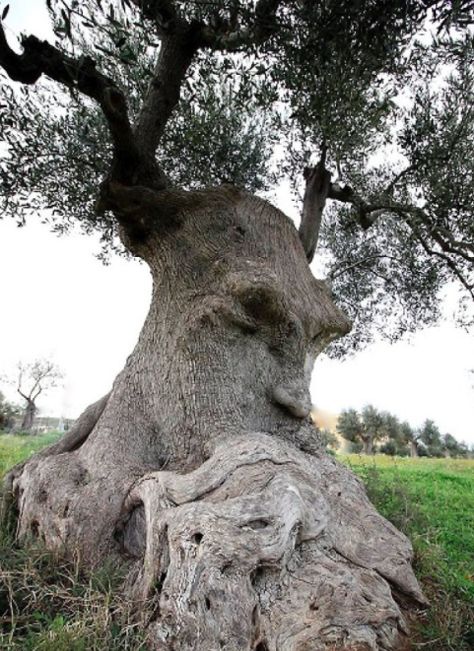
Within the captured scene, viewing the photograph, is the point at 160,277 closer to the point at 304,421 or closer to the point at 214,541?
the point at 304,421

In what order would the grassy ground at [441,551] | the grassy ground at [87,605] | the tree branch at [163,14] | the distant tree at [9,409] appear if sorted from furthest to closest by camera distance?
1. the distant tree at [9,409]
2. the tree branch at [163,14]
3. the grassy ground at [441,551]
4. the grassy ground at [87,605]

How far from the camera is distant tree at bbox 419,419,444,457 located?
38.4 meters

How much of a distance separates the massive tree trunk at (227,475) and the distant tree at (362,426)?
3276 centimetres

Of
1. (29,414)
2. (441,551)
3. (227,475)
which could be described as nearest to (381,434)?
(29,414)

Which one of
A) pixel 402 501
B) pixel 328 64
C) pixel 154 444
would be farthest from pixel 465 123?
pixel 154 444

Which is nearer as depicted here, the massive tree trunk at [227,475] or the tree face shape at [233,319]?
the massive tree trunk at [227,475]

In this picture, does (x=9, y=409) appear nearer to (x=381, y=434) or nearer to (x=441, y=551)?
(x=381, y=434)

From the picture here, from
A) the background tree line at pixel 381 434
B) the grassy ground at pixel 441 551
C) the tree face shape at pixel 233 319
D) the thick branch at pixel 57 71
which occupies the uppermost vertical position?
the background tree line at pixel 381 434

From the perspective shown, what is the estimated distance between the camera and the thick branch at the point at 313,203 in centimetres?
743

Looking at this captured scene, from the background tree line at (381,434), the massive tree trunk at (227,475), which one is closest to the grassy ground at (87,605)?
the massive tree trunk at (227,475)

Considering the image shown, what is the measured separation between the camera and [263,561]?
2.72 metres

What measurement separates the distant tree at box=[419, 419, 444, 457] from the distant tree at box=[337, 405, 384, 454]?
193 inches

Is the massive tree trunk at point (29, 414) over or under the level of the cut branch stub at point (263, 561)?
over

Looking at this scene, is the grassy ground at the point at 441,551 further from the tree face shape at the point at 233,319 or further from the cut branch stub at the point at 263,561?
the tree face shape at the point at 233,319
